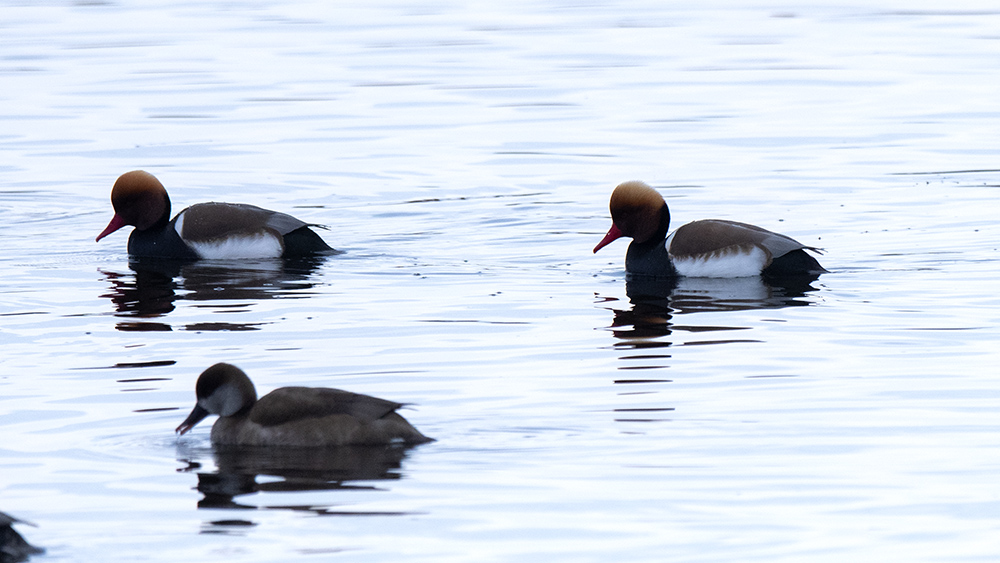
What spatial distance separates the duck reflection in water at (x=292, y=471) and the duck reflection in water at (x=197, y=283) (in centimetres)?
312

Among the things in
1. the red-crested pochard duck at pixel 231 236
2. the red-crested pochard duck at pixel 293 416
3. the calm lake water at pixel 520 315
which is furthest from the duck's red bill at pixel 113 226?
the red-crested pochard duck at pixel 293 416

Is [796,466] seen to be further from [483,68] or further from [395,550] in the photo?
[483,68]

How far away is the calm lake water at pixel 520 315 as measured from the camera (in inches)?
283

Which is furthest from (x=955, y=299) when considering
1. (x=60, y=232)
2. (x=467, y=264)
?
(x=60, y=232)

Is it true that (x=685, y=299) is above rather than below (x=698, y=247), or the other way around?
below

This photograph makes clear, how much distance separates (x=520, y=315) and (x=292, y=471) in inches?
157

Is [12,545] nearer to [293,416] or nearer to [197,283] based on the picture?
[293,416]

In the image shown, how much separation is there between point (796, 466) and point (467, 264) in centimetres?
649

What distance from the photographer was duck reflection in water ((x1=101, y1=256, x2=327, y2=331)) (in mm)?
12117

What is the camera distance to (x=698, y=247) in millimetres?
13211

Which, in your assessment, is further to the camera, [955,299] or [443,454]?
[955,299]

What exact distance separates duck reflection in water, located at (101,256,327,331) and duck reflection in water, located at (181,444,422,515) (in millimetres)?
3119

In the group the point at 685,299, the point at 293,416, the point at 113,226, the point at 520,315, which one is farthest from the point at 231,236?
the point at 293,416

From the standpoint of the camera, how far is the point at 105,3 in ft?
126
